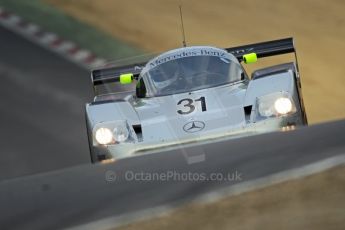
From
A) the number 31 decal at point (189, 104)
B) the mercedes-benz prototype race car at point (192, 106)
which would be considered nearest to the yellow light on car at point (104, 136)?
the mercedes-benz prototype race car at point (192, 106)

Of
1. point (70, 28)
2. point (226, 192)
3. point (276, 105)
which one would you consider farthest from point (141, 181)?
point (70, 28)

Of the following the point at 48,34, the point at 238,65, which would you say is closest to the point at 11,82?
the point at 48,34

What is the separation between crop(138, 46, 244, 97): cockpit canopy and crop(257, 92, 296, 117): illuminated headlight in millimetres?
1125

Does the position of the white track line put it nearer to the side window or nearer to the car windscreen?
the car windscreen

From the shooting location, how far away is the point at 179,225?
19.2ft

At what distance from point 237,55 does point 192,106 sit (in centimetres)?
219

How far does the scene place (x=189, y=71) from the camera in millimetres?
10250

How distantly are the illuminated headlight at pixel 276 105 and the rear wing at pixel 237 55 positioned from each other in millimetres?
2259

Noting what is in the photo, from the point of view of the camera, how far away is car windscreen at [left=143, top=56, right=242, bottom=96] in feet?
32.9

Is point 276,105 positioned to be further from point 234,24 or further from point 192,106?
point 234,24

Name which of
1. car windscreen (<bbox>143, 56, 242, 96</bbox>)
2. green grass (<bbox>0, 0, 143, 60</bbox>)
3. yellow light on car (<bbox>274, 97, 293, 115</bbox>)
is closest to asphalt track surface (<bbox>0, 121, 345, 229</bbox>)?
yellow light on car (<bbox>274, 97, 293, 115</bbox>)

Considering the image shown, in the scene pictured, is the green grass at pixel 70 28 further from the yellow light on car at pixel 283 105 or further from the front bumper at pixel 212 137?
the yellow light on car at pixel 283 105

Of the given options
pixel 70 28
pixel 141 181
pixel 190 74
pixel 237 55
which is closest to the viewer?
pixel 141 181

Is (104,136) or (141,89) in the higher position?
(141,89)
